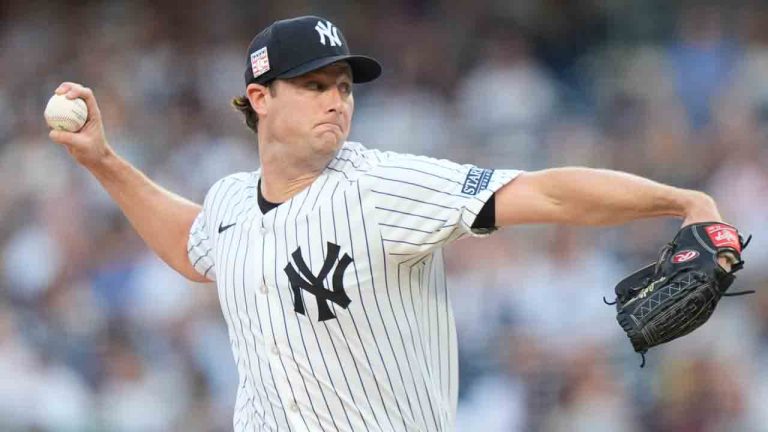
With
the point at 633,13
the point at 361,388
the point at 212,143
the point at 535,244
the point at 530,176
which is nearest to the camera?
the point at 530,176

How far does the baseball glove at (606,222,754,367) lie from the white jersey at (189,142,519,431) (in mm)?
495

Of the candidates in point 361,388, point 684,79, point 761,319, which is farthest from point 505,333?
point 361,388

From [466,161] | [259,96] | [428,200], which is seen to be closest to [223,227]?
[259,96]

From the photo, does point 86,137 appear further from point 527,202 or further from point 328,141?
point 527,202

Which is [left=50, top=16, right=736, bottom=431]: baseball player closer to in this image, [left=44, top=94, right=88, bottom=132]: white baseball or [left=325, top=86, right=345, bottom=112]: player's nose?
[left=325, top=86, right=345, bottom=112]: player's nose

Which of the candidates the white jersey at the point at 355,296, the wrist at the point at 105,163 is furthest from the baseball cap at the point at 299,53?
the wrist at the point at 105,163

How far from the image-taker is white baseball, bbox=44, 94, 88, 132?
405 centimetres

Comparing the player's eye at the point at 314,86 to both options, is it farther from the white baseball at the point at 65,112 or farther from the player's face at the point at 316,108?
the white baseball at the point at 65,112

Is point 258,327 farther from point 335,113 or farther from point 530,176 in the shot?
point 530,176

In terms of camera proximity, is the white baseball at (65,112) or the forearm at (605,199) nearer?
the forearm at (605,199)

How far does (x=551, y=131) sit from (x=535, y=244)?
928 millimetres

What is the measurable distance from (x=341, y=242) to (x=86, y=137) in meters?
1.16

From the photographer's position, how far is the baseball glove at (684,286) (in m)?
2.98

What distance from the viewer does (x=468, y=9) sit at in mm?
8570
